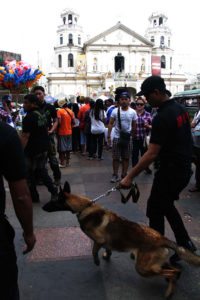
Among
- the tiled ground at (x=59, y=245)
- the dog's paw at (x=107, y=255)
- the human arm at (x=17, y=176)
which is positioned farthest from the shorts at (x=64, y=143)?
the human arm at (x=17, y=176)

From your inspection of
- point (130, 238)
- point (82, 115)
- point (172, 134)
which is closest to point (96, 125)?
point (82, 115)

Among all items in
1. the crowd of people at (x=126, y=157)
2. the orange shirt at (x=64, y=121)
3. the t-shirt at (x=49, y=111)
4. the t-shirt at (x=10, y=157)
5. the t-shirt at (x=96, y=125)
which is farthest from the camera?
the t-shirt at (x=96, y=125)

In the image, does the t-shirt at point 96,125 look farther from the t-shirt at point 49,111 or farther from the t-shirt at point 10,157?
the t-shirt at point 10,157

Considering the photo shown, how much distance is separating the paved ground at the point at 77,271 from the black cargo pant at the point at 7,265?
1.20m

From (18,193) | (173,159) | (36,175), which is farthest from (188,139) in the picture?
(36,175)

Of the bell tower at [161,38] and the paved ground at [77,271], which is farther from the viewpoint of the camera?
the bell tower at [161,38]

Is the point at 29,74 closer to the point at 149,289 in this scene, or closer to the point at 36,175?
the point at 36,175

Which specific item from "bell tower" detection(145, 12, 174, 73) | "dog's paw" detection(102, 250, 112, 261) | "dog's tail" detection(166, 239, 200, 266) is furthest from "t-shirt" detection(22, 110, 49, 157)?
"bell tower" detection(145, 12, 174, 73)

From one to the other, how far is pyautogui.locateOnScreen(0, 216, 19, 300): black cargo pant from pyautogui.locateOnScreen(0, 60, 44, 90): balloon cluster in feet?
30.9

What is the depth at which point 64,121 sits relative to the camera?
9188mm

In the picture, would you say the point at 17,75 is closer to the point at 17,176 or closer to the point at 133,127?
the point at 133,127

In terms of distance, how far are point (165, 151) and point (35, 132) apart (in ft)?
9.36

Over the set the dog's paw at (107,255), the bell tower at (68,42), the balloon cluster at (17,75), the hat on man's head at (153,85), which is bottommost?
the dog's paw at (107,255)

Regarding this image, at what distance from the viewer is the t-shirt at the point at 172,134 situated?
11.1 ft
